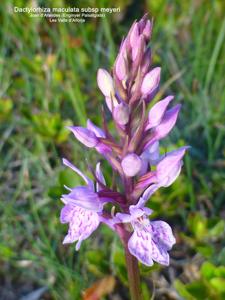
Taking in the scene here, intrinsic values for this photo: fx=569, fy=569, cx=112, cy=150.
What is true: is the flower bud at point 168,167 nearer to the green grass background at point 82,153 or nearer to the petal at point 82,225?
the petal at point 82,225

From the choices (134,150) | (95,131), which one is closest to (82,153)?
(95,131)

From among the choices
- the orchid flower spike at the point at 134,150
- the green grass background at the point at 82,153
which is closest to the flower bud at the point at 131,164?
the orchid flower spike at the point at 134,150

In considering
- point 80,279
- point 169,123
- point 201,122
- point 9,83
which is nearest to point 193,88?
point 201,122

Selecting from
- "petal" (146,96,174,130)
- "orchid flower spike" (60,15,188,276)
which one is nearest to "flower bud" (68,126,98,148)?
"orchid flower spike" (60,15,188,276)

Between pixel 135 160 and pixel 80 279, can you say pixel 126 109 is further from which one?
pixel 80 279

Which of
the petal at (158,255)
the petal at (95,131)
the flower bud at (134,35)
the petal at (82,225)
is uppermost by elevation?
the flower bud at (134,35)

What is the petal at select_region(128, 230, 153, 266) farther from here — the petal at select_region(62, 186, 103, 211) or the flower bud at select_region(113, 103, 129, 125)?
the flower bud at select_region(113, 103, 129, 125)
